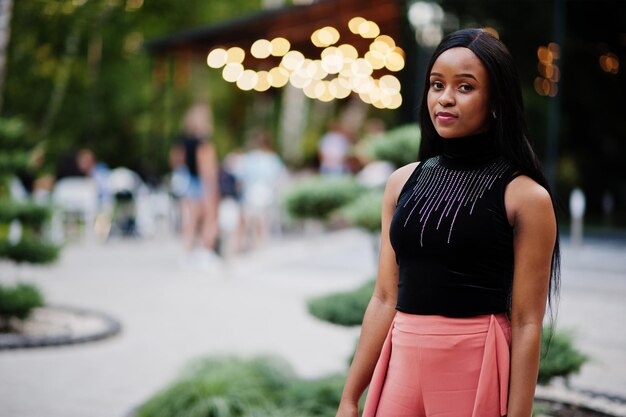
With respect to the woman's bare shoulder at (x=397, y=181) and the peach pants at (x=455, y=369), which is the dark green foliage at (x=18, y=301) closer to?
the woman's bare shoulder at (x=397, y=181)

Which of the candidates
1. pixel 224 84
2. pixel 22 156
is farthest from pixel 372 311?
pixel 224 84

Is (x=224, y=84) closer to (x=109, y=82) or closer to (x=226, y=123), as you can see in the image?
(x=226, y=123)

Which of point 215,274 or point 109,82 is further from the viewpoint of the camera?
point 109,82

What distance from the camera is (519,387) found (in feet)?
7.53

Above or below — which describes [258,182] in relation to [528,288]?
below

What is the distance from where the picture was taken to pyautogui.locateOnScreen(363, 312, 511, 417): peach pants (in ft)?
7.57

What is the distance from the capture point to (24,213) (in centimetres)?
877

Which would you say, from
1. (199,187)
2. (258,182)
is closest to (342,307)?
(199,187)

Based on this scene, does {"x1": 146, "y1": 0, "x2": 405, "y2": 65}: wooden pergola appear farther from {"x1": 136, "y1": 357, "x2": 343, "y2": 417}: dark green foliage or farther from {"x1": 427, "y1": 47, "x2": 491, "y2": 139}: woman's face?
{"x1": 427, "y1": 47, "x2": 491, "y2": 139}: woman's face

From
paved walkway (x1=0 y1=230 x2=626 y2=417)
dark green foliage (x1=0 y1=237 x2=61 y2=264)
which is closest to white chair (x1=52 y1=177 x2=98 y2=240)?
paved walkway (x1=0 y1=230 x2=626 y2=417)

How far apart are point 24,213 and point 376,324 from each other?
6912 mm

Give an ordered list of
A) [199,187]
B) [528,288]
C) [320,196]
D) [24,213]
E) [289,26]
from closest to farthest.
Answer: [528,288] < [320,196] < [24,213] < [199,187] < [289,26]

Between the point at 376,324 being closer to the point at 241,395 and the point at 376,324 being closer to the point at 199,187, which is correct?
the point at 241,395

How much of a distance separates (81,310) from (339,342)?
9.66 ft
